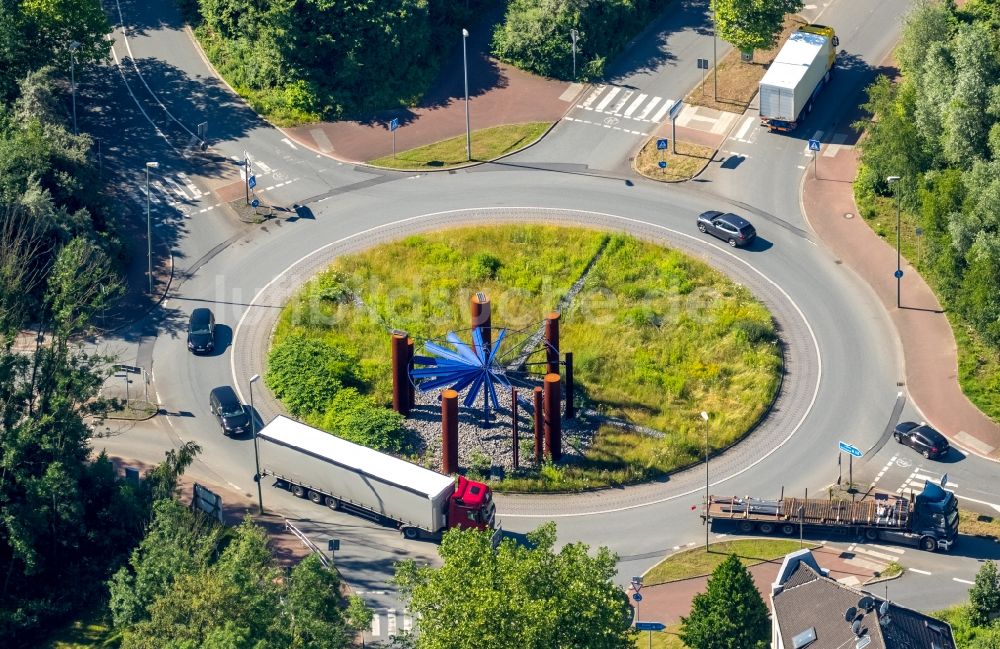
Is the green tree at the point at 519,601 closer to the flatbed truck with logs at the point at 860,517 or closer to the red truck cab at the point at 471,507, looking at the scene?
the red truck cab at the point at 471,507

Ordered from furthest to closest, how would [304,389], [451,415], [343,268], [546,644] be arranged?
[343,268], [304,389], [451,415], [546,644]

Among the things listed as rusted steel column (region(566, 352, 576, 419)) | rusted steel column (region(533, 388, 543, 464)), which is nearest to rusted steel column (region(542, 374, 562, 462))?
rusted steel column (region(533, 388, 543, 464))

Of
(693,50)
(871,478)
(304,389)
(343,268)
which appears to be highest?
(693,50)

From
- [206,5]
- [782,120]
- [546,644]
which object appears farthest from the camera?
[206,5]

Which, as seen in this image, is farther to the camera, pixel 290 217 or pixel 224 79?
pixel 224 79

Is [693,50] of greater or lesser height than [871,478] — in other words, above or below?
above

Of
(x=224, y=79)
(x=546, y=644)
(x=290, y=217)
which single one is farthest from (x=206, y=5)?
(x=546, y=644)

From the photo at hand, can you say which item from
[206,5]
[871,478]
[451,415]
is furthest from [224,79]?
[871,478]

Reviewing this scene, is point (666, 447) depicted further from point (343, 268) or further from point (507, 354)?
point (343, 268)

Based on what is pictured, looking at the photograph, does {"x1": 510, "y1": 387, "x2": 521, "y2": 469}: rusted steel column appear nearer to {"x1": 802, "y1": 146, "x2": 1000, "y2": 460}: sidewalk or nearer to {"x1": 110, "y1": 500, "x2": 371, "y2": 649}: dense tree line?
{"x1": 110, "y1": 500, "x2": 371, "y2": 649}: dense tree line
